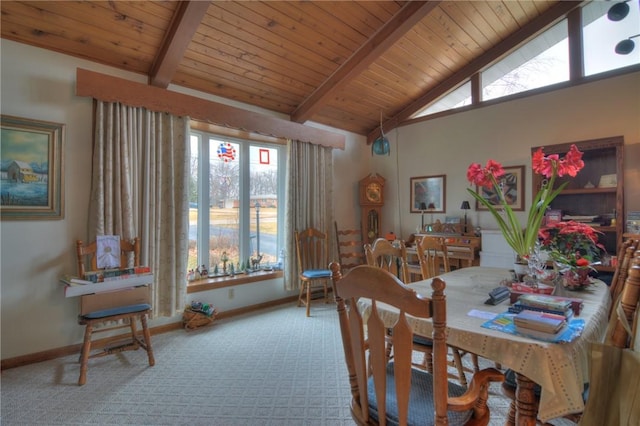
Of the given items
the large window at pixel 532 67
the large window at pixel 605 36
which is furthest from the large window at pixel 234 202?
the large window at pixel 605 36

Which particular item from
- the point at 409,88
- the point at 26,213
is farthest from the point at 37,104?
the point at 409,88

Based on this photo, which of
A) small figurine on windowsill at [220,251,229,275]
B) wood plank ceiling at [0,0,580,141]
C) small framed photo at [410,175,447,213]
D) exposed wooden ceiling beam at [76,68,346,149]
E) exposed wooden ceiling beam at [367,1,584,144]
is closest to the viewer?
wood plank ceiling at [0,0,580,141]

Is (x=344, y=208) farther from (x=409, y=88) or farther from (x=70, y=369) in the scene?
(x=70, y=369)

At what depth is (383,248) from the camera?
85.0 inches

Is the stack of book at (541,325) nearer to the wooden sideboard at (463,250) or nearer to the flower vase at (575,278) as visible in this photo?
the flower vase at (575,278)

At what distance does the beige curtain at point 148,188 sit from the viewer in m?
2.63

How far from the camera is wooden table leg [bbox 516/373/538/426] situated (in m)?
1.12

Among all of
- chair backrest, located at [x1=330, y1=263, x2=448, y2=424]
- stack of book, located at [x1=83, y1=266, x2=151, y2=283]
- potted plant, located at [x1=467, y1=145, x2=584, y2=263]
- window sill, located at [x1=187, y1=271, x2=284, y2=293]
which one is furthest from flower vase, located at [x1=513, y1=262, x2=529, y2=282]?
window sill, located at [x1=187, y1=271, x2=284, y2=293]

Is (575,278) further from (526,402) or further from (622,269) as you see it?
(526,402)

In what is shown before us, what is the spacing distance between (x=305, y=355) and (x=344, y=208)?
8.66ft

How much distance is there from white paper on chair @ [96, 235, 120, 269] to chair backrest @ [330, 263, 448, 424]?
227 centimetres

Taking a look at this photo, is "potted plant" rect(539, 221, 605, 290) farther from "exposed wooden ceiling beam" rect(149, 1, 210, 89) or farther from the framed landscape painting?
the framed landscape painting

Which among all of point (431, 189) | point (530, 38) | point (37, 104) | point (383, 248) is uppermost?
point (530, 38)

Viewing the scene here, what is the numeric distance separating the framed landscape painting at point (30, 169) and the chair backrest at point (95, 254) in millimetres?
352
